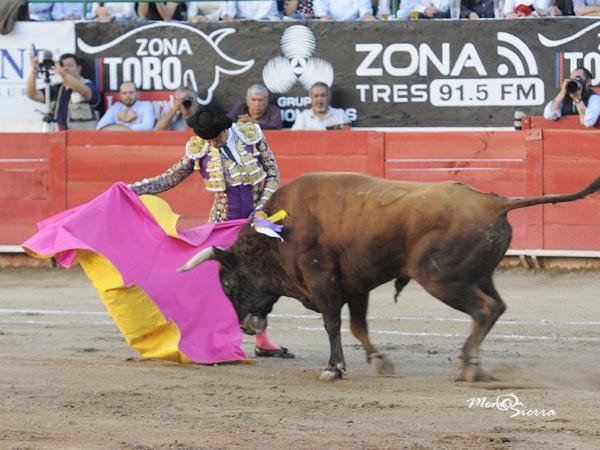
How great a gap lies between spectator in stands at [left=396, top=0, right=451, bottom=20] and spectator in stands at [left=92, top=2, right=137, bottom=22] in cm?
233

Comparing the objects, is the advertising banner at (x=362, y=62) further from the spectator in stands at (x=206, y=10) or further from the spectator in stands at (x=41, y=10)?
the spectator in stands at (x=41, y=10)

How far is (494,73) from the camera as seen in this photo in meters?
9.70

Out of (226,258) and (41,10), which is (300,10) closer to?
(41,10)

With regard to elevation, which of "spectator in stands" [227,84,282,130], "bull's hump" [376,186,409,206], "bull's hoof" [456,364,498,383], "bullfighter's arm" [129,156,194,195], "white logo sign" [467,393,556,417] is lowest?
"bull's hoof" [456,364,498,383]

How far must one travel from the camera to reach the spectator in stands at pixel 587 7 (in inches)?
377

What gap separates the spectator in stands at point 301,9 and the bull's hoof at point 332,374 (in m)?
5.39

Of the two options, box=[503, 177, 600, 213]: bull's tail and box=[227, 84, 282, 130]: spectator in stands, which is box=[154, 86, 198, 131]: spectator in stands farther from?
box=[503, 177, 600, 213]: bull's tail

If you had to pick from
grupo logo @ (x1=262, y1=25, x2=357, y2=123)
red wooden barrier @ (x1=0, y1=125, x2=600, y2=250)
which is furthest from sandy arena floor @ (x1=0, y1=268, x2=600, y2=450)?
grupo logo @ (x1=262, y1=25, x2=357, y2=123)

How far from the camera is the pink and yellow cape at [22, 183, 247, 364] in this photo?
5.77 metres

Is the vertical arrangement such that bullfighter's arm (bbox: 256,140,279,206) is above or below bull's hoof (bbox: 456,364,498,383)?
above

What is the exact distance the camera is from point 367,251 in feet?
17.1

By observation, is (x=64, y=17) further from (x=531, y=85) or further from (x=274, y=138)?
(x=531, y=85)

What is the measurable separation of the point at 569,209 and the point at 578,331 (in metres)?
2.53

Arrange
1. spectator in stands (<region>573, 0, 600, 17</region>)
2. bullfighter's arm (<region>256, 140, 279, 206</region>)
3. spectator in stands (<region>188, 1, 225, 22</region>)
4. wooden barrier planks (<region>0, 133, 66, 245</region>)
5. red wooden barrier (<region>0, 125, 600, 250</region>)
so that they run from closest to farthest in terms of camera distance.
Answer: bullfighter's arm (<region>256, 140, 279, 206</region>), red wooden barrier (<region>0, 125, 600, 250</region>), spectator in stands (<region>573, 0, 600, 17</region>), wooden barrier planks (<region>0, 133, 66, 245</region>), spectator in stands (<region>188, 1, 225, 22</region>)
